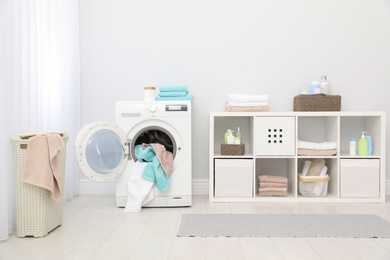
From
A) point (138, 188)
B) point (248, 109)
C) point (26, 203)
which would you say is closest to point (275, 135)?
point (248, 109)

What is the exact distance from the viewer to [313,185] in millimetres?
3631

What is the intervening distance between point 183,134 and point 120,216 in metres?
0.80

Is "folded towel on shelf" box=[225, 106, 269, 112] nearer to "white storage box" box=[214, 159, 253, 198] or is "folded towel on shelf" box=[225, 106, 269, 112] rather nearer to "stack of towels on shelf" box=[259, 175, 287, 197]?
"white storage box" box=[214, 159, 253, 198]

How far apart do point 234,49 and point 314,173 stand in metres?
1.34

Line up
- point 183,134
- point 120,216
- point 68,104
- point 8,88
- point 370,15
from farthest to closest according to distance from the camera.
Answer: point 370,15
point 68,104
point 183,134
point 120,216
point 8,88

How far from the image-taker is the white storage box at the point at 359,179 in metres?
3.57

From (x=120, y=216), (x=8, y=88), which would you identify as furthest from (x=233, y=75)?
(x=8, y=88)

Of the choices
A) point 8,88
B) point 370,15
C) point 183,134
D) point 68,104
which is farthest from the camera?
point 370,15

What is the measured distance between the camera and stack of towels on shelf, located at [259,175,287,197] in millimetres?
3635

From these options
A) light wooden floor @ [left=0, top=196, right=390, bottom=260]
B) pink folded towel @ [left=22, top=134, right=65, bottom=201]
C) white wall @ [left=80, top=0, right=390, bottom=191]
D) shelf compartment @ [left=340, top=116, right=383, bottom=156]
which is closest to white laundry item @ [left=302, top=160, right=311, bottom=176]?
shelf compartment @ [left=340, top=116, right=383, bottom=156]

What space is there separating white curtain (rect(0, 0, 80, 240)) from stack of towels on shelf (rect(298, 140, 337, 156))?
198cm

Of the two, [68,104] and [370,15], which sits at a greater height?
[370,15]

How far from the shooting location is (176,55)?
3.99m

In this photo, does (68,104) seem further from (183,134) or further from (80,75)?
(183,134)
